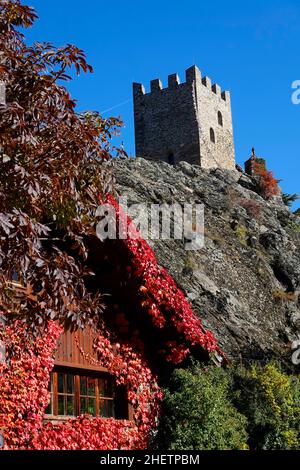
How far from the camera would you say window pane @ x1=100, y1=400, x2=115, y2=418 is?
11453 millimetres

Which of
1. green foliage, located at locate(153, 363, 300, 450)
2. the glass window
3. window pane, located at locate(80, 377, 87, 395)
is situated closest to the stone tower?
green foliage, located at locate(153, 363, 300, 450)

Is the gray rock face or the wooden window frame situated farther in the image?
the gray rock face

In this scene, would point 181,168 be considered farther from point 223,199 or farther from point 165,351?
point 165,351

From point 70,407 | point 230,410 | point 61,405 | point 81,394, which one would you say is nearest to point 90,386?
point 81,394

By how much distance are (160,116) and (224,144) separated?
153 inches

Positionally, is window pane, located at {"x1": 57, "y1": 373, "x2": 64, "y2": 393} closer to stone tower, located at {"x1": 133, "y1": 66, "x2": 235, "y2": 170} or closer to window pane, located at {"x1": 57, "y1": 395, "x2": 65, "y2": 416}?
window pane, located at {"x1": 57, "y1": 395, "x2": 65, "y2": 416}

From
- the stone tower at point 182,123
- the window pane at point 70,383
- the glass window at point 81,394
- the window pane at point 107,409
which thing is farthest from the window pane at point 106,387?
the stone tower at point 182,123

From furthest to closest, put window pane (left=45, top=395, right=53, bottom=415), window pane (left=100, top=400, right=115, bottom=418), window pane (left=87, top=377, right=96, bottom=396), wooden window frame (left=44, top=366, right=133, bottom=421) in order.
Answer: window pane (left=100, top=400, right=115, bottom=418) < window pane (left=87, top=377, right=96, bottom=396) < wooden window frame (left=44, top=366, right=133, bottom=421) < window pane (left=45, top=395, right=53, bottom=415)

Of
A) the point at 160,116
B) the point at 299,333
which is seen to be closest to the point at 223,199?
the point at 299,333

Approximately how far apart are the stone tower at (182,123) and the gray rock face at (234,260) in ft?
31.0

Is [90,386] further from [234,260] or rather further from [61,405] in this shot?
[234,260]

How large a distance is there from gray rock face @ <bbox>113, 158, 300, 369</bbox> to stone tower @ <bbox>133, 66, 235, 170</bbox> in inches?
371

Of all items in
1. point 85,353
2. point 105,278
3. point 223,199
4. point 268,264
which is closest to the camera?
point 85,353
